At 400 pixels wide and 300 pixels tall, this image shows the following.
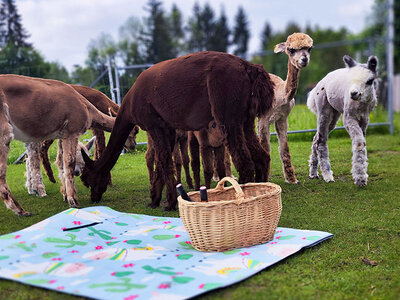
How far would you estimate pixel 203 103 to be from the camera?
196 inches

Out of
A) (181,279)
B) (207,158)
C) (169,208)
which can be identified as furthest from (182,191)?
(207,158)

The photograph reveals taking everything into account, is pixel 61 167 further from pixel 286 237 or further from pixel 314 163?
pixel 314 163

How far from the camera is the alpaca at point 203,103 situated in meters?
4.75

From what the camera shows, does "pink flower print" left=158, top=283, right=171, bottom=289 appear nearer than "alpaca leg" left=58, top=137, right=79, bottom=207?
Yes

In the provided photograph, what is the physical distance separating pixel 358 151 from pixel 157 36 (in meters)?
45.1

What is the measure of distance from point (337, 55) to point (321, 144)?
6.03 metres

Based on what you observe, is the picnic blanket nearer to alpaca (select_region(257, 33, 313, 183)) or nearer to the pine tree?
alpaca (select_region(257, 33, 313, 183))

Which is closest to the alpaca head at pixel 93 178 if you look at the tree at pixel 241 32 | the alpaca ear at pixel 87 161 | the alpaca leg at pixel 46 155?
the alpaca ear at pixel 87 161

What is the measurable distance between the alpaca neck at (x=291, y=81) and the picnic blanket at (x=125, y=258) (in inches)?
94.5

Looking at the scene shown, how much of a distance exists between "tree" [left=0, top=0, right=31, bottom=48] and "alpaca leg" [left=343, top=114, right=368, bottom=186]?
34390 millimetres

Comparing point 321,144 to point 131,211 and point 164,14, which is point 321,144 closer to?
point 131,211

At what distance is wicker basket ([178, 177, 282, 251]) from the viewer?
12.3 ft

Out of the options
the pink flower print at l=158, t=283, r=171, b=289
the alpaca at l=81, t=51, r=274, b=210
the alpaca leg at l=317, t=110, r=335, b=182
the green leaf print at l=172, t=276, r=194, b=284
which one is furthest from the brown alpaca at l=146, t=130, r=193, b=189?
the pink flower print at l=158, t=283, r=171, b=289

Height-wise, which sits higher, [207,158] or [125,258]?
[207,158]
